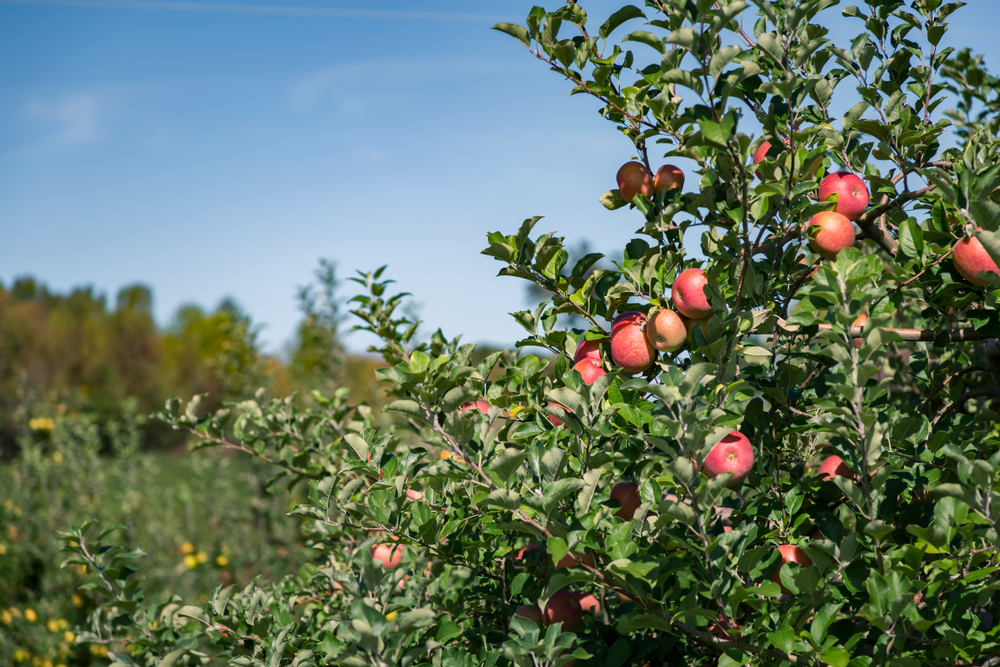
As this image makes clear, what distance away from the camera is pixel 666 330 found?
144cm

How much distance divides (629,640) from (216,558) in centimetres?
484

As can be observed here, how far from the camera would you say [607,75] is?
156 cm

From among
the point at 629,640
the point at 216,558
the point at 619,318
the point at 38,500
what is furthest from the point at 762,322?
the point at 38,500

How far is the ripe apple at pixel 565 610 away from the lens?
1548 mm

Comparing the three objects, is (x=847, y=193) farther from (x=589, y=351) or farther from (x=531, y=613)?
(x=531, y=613)

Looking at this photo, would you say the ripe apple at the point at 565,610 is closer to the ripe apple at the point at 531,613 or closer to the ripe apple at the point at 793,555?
the ripe apple at the point at 531,613

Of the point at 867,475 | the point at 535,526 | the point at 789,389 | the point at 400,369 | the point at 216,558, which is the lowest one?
the point at 216,558

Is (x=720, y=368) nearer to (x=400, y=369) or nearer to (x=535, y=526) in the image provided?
(x=535, y=526)

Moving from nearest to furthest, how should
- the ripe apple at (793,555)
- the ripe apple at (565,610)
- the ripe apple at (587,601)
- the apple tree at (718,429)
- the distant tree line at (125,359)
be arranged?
the apple tree at (718,429), the ripe apple at (793,555), the ripe apple at (565,610), the ripe apple at (587,601), the distant tree line at (125,359)

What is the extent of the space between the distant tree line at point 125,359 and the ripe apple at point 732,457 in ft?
14.4

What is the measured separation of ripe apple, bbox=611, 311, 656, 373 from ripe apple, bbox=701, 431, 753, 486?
266 mm

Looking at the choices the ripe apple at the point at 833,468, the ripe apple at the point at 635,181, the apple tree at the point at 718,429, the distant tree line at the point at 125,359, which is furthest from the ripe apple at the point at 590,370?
the distant tree line at the point at 125,359

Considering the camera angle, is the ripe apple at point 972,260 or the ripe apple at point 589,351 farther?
the ripe apple at point 589,351

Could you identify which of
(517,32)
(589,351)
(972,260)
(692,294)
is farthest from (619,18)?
(972,260)
